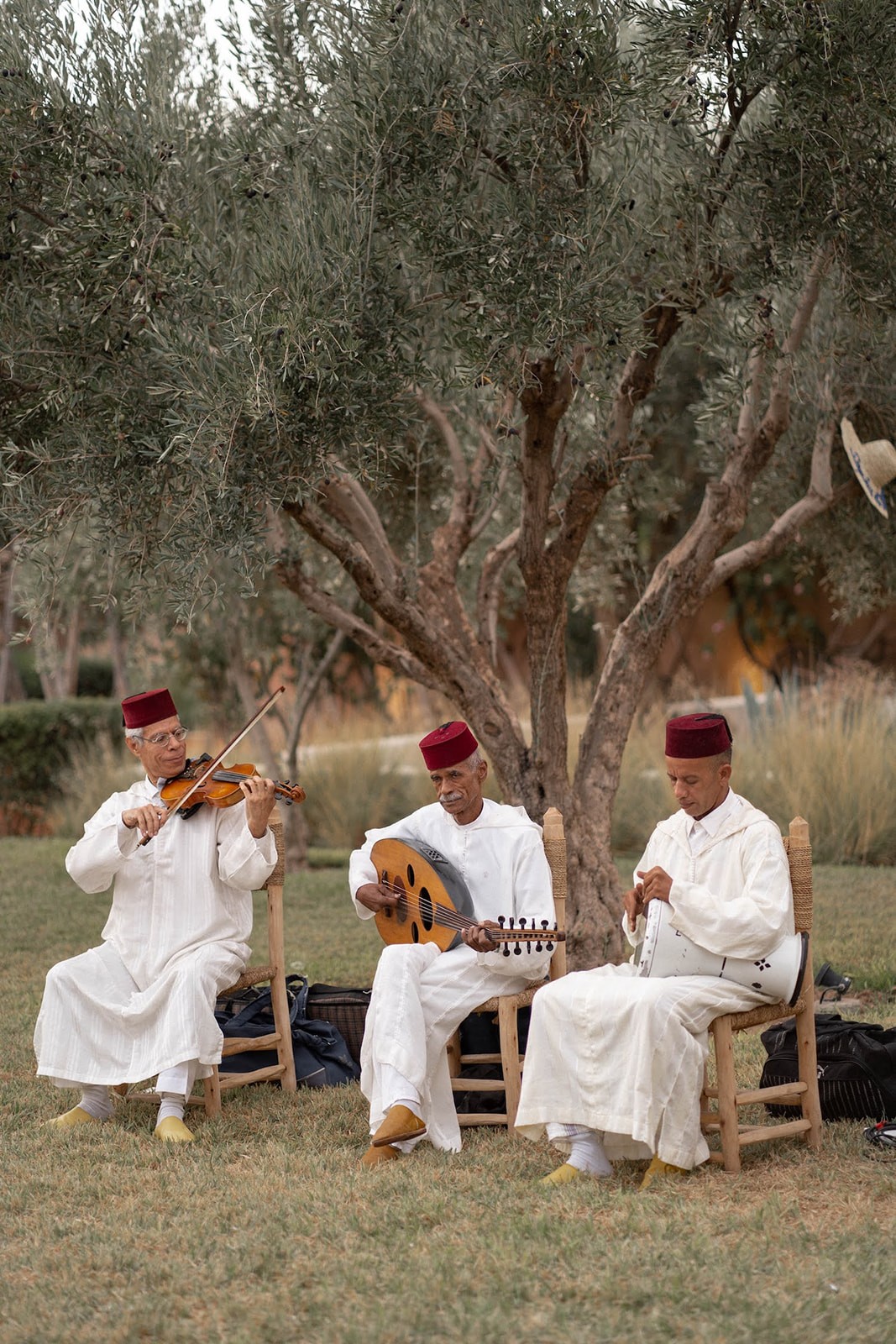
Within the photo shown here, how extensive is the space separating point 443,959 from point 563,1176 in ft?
2.97

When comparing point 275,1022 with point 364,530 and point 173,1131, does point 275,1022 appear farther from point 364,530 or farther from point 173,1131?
point 364,530

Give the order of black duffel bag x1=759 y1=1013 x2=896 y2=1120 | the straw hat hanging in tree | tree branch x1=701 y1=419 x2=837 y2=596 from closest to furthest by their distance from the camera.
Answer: black duffel bag x1=759 y1=1013 x2=896 y2=1120, the straw hat hanging in tree, tree branch x1=701 y1=419 x2=837 y2=596

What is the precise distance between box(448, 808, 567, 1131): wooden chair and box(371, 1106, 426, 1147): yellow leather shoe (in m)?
0.37

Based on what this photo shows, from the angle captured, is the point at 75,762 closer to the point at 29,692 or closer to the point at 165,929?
the point at 165,929

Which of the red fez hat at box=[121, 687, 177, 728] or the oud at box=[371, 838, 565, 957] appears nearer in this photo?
the oud at box=[371, 838, 565, 957]

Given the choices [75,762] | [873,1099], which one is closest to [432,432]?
[873,1099]

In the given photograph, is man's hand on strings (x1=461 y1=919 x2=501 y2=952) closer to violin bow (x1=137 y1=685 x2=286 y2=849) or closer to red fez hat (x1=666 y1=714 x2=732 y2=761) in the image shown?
red fez hat (x1=666 y1=714 x2=732 y2=761)

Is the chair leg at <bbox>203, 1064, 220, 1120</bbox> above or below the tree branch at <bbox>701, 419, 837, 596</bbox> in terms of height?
below

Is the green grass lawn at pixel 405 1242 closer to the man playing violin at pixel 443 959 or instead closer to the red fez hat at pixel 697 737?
the man playing violin at pixel 443 959

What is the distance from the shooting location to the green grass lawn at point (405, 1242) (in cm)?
325

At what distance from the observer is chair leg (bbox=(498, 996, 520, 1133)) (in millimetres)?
4770

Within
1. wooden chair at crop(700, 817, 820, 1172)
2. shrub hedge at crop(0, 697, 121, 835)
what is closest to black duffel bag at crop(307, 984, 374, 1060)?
wooden chair at crop(700, 817, 820, 1172)

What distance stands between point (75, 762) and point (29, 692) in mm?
12811

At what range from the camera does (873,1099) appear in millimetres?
4762
